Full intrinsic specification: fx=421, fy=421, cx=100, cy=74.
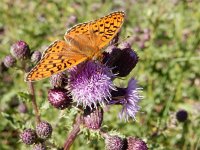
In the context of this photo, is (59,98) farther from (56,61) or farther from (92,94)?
(56,61)

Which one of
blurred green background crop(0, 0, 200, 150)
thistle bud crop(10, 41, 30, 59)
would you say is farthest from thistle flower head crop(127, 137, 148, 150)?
thistle bud crop(10, 41, 30, 59)

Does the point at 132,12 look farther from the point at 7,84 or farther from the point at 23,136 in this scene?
the point at 23,136

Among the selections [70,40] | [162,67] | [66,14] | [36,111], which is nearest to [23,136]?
[36,111]

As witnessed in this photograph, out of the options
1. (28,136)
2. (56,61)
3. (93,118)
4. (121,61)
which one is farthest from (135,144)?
(56,61)

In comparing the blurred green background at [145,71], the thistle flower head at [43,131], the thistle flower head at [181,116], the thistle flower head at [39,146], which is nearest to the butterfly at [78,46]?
the thistle flower head at [43,131]

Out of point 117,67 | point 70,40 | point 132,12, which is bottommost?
point 117,67

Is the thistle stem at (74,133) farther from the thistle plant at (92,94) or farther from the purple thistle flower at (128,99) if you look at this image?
the purple thistle flower at (128,99)
